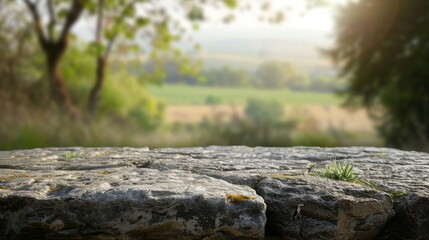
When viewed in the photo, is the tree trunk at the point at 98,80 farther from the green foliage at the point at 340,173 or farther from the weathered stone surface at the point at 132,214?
the weathered stone surface at the point at 132,214

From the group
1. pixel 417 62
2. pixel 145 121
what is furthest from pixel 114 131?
pixel 145 121

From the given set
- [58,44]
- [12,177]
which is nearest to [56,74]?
[58,44]

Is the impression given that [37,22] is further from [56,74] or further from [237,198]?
[237,198]

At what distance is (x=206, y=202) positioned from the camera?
2490 millimetres

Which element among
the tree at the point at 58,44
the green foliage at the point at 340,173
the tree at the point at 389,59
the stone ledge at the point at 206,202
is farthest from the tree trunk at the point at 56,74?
the green foliage at the point at 340,173

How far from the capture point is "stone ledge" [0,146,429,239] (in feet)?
8.15

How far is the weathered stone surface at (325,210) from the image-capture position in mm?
2631

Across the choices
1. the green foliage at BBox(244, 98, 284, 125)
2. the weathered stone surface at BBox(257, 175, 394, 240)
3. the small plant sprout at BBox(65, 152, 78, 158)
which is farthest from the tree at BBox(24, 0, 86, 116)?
the green foliage at BBox(244, 98, 284, 125)

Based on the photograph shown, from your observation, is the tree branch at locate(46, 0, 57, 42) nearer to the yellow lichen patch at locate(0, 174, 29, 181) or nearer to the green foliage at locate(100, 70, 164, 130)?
the green foliage at locate(100, 70, 164, 130)

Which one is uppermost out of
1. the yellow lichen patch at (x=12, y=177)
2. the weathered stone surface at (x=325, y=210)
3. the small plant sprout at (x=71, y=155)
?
the small plant sprout at (x=71, y=155)

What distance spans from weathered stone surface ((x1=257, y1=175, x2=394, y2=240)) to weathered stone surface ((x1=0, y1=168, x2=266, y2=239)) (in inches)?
6.9

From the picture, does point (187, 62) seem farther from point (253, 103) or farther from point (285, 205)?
point (285, 205)

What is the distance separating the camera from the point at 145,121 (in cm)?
2709

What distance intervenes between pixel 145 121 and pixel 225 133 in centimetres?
1538
